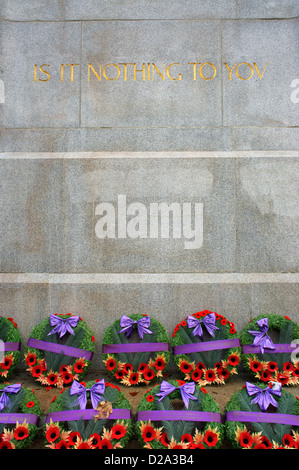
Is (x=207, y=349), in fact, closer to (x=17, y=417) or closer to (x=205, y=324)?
(x=205, y=324)

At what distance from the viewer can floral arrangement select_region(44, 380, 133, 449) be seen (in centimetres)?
402

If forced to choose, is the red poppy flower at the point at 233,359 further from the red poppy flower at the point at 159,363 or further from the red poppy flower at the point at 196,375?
the red poppy flower at the point at 159,363

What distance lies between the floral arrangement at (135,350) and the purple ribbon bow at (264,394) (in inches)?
61.6

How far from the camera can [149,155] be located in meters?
6.80

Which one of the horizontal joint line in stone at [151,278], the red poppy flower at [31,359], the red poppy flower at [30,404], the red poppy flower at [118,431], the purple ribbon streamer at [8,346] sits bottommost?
the red poppy flower at [118,431]

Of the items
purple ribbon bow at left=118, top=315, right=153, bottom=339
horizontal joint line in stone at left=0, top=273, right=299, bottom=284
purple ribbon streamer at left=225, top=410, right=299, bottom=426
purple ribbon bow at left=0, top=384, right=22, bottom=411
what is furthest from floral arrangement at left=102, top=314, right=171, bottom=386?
purple ribbon streamer at left=225, top=410, right=299, bottom=426

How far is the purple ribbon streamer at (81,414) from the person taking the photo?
4215mm

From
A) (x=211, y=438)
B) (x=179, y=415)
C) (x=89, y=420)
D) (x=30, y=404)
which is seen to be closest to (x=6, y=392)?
(x=30, y=404)

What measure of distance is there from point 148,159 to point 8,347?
12.4ft

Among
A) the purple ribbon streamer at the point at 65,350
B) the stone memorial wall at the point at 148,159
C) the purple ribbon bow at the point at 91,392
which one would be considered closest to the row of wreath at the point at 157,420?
the purple ribbon bow at the point at 91,392

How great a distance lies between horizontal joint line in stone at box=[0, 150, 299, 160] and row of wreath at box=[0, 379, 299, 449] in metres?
3.84

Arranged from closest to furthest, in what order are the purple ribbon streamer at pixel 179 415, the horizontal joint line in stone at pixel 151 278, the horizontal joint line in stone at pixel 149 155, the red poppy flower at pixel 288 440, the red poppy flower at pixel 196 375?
the red poppy flower at pixel 288 440 → the purple ribbon streamer at pixel 179 415 → the red poppy flower at pixel 196 375 → the horizontal joint line in stone at pixel 151 278 → the horizontal joint line in stone at pixel 149 155

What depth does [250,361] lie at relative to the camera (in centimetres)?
574

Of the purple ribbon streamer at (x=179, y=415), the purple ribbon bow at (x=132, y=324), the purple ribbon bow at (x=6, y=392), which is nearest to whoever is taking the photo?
the purple ribbon streamer at (x=179, y=415)
